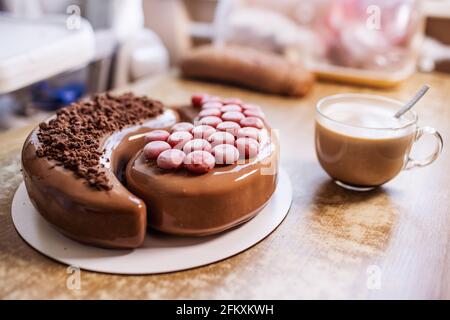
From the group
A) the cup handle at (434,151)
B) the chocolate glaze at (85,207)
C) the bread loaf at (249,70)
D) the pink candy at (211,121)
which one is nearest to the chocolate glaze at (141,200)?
the chocolate glaze at (85,207)

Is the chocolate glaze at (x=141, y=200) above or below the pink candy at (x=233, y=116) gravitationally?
below

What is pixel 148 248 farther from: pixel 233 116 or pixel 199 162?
pixel 233 116

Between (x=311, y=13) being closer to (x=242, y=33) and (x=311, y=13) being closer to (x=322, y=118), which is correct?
(x=242, y=33)

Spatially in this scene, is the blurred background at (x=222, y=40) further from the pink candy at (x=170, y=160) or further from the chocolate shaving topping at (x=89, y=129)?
the pink candy at (x=170, y=160)

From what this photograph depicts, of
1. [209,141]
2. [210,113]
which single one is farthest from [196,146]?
[210,113]

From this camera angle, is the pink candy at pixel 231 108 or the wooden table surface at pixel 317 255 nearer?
the wooden table surface at pixel 317 255

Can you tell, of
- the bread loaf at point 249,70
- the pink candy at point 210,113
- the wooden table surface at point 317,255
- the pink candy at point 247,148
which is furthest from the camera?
the bread loaf at point 249,70
